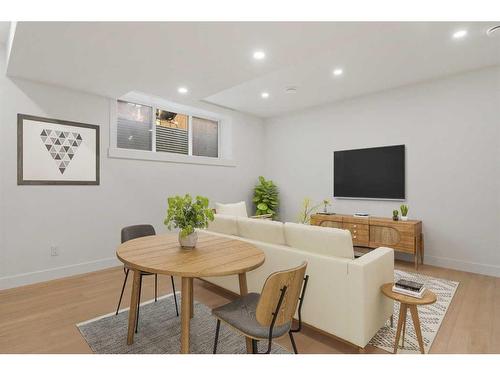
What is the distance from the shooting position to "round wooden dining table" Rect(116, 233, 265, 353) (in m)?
1.57

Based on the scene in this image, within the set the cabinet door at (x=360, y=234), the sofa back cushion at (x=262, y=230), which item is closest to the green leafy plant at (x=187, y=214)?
the sofa back cushion at (x=262, y=230)

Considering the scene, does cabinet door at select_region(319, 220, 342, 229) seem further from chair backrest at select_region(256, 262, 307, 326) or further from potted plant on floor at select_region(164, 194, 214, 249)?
chair backrest at select_region(256, 262, 307, 326)

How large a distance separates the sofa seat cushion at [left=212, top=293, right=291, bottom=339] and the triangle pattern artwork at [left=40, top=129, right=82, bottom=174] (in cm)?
323

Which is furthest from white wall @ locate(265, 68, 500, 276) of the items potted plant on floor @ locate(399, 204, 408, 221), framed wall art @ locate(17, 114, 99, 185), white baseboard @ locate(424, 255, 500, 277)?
framed wall art @ locate(17, 114, 99, 185)

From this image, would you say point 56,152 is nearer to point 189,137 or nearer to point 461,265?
point 189,137

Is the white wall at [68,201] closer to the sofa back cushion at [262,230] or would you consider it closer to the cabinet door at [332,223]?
the sofa back cushion at [262,230]

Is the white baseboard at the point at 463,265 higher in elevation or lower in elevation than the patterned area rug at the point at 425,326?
higher

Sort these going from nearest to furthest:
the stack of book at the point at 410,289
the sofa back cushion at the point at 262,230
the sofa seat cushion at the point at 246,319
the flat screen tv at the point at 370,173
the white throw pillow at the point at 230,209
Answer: the sofa seat cushion at the point at 246,319
the stack of book at the point at 410,289
the sofa back cushion at the point at 262,230
the flat screen tv at the point at 370,173
the white throw pillow at the point at 230,209

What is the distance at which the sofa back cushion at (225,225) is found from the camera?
9.70ft

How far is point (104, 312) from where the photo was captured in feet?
8.58

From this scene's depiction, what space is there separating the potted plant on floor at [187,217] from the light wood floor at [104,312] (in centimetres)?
107

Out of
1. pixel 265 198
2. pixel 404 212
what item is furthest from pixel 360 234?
pixel 265 198

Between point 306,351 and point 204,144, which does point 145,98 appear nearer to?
point 204,144
